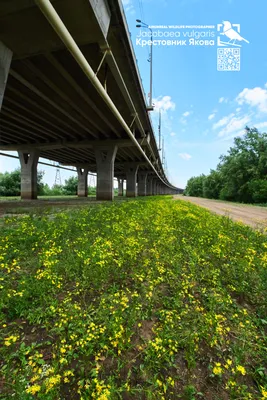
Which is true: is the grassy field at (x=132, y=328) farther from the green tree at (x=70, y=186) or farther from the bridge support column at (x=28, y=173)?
the green tree at (x=70, y=186)

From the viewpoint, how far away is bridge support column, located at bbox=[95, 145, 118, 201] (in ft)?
82.2

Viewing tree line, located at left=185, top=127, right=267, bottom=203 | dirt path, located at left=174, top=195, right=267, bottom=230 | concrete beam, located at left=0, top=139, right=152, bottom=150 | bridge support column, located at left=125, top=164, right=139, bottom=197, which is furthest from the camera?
bridge support column, located at left=125, top=164, right=139, bottom=197

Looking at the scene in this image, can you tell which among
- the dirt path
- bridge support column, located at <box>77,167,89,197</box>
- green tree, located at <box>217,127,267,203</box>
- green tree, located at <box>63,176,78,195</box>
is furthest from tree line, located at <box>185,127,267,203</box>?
green tree, located at <box>63,176,78,195</box>

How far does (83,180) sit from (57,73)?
138 ft

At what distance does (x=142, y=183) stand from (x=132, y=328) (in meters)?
58.6

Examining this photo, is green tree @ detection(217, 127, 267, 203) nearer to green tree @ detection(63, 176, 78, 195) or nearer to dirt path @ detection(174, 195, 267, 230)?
dirt path @ detection(174, 195, 267, 230)

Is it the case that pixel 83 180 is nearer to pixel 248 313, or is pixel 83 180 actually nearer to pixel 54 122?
pixel 54 122

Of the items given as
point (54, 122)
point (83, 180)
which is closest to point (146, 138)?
point (54, 122)

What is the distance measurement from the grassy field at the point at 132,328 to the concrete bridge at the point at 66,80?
17.5 feet

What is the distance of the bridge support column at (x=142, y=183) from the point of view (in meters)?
59.1

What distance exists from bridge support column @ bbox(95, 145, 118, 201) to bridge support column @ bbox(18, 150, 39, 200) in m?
10.3

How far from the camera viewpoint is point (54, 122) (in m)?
19.3

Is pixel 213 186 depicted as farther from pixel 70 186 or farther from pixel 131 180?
pixel 70 186

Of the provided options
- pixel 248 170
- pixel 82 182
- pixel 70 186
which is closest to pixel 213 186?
pixel 248 170
